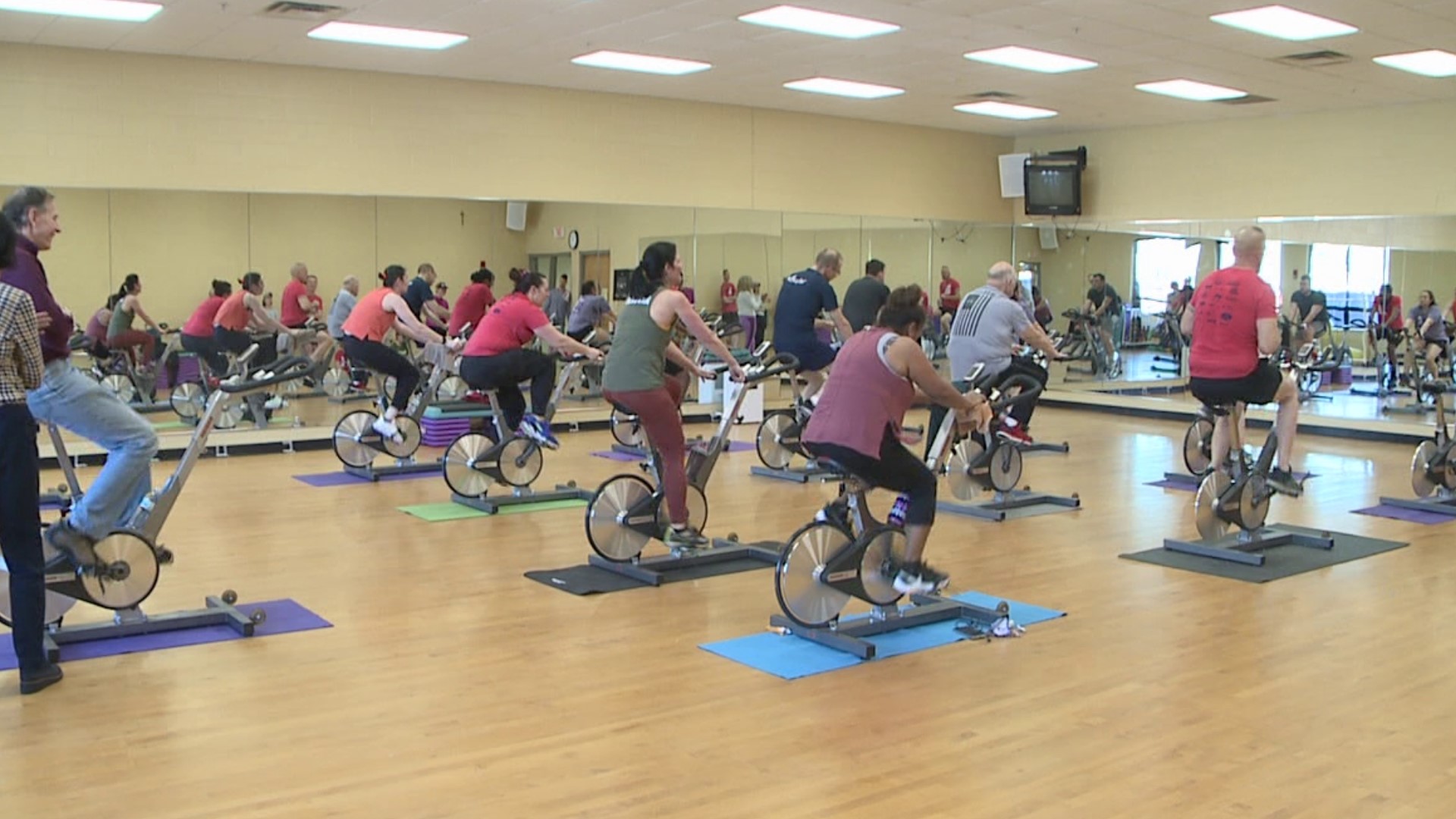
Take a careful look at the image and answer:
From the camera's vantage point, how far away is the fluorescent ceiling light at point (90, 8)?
8.25 metres

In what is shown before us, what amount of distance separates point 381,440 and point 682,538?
10.7ft

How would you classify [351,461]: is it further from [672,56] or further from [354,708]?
[354,708]

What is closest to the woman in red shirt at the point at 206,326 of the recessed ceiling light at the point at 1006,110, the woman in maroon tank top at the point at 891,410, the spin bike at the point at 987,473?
the spin bike at the point at 987,473

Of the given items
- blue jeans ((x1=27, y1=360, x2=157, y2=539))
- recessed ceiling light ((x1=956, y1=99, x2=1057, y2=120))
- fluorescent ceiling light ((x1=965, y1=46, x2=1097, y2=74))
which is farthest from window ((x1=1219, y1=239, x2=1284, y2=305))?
blue jeans ((x1=27, y1=360, x2=157, y2=539))

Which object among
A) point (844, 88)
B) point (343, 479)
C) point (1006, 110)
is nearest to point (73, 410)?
point (343, 479)

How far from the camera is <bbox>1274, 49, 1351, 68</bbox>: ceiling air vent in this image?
32.1 feet

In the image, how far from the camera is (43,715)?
4.05 m

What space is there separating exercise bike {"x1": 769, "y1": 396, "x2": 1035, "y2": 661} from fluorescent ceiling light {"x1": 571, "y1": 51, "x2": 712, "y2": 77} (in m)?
6.14

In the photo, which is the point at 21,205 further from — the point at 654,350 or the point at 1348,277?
the point at 1348,277

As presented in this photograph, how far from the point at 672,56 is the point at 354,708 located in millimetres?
7088

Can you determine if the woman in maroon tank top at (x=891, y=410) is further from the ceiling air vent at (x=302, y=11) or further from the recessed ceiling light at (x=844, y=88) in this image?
the recessed ceiling light at (x=844, y=88)

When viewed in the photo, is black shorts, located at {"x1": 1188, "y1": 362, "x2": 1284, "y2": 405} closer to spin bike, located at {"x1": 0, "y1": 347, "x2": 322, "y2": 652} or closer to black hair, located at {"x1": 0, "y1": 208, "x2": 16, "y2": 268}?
spin bike, located at {"x1": 0, "y1": 347, "x2": 322, "y2": 652}

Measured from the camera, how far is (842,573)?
189 inches

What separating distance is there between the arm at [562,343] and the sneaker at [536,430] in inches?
21.5
